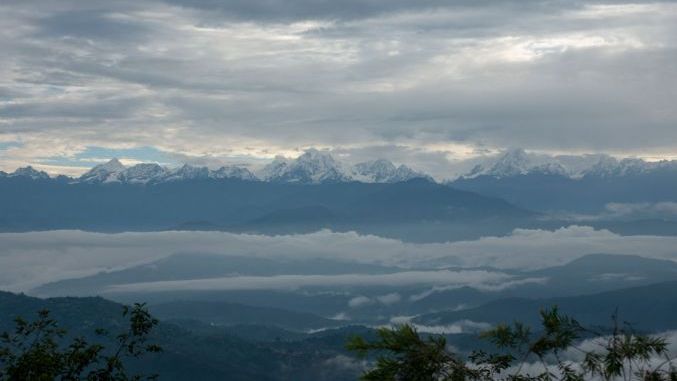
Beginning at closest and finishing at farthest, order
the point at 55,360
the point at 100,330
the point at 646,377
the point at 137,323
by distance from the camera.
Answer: the point at 646,377, the point at 55,360, the point at 137,323, the point at 100,330

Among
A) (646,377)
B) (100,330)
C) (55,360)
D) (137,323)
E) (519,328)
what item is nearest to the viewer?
(646,377)

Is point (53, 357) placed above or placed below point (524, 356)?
above

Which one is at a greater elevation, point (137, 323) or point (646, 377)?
point (137, 323)

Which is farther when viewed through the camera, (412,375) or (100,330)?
(100,330)

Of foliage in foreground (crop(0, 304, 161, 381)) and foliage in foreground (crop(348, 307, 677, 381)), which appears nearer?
foliage in foreground (crop(348, 307, 677, 381))

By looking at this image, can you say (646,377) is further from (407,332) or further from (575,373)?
(407,332)

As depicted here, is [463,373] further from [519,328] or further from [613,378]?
[613,378]

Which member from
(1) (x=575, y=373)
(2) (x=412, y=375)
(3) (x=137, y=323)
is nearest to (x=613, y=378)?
(1) (x=575, y=373)

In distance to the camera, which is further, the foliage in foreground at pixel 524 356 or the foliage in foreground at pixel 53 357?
the foliage in foreground at pixel 53 357

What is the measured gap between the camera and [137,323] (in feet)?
168

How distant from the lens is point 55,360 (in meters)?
47.9

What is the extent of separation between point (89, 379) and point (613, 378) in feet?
88.4

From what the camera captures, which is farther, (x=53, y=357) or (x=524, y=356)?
(x=53, y=357)

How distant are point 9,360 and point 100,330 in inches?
320
